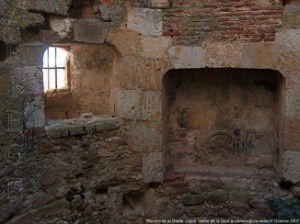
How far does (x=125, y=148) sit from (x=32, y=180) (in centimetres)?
117

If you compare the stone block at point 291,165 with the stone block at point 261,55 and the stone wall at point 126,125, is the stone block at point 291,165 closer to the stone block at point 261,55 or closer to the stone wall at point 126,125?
the stone wall at point 126,125

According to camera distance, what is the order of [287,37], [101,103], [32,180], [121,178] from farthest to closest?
[101,103], [121,178], [287,37], [32,180]

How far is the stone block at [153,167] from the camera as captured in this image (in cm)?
454

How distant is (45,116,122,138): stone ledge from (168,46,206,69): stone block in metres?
1.01

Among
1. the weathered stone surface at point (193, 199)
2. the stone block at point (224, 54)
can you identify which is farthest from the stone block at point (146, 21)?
the weathered stone surface at point (193, 199)

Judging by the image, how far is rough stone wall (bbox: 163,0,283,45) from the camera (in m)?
4.24

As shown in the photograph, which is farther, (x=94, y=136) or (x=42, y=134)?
(x=94, y=136)

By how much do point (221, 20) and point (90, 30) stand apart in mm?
1531

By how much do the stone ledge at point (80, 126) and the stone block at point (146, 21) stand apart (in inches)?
44.0

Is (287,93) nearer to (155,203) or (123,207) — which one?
(155,203)

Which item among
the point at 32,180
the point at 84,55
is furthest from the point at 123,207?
the point at 84,55

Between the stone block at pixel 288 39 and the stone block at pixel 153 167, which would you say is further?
the stone block at pixel 153 167

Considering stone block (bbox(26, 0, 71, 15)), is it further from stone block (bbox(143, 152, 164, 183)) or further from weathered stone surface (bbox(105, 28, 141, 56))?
stone block (bbox(143, 152, 164, 183))

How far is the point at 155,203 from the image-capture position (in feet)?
15.3
